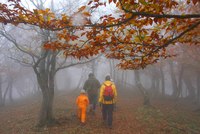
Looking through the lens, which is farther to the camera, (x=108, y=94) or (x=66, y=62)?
(x=66, y=62)

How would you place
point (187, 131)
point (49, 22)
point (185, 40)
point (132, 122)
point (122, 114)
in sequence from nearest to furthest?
point (49, 22) → point (185, 40) → point (187, 131) → point (132, 122) → point (122, 114)

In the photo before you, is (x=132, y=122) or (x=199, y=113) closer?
(x=132, y=122)

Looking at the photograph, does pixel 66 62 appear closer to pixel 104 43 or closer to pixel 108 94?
pixel 108 94

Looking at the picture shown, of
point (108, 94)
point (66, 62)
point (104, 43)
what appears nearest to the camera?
point (104, 43)

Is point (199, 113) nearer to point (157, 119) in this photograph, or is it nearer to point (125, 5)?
point (157, 119)

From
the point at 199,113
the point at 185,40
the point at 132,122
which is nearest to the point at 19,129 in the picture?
the point at 132,122

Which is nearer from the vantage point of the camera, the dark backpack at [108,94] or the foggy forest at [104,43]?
the foggy forest at [104,43]

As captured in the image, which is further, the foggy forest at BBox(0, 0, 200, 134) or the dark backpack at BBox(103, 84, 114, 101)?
the dark backpack at BBox(103, 84, 114, 101)

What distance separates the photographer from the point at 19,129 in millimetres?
9766

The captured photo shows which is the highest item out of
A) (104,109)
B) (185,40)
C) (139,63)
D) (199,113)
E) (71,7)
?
(71,7)

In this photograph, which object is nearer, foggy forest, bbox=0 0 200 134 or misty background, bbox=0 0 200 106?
foggy forest, bbox=0 0 200 134

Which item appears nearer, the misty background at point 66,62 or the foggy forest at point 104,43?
the foggy forest at point 104,43

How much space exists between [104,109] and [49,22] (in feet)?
19.6

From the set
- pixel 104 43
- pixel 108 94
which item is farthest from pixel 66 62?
pixel 104 43
